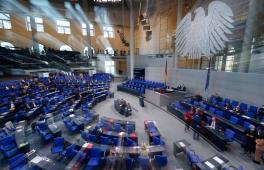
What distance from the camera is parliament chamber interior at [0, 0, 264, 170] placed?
576 cm

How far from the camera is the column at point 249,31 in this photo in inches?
380

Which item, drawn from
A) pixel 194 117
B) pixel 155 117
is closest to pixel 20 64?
pixel 155 117

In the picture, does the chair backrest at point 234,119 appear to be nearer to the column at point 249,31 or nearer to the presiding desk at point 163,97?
the column at point 249,31

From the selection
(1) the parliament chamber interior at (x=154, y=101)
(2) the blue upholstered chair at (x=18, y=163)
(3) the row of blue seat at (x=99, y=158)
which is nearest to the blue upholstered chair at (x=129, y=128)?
(1) the parliament chamber interior at (x=154, y=101)

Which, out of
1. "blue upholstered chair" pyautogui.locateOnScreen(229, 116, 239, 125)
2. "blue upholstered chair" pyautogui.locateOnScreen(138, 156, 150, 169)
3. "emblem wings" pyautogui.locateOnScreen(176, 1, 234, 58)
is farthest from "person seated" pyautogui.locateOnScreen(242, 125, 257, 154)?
"emblem wings" pyautogui.locateOnScreen(176, 1, 234, 58)

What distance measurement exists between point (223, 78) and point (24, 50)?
27.6 meters

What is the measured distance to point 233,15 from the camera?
35.5 ft

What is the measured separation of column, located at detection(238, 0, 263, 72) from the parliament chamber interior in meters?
0.06

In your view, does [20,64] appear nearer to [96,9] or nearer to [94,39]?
[94,39]

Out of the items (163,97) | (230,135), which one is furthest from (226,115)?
(163,97)

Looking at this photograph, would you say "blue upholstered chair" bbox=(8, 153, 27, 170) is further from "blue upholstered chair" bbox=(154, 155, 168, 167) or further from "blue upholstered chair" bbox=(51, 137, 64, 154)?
"blue upholstered chair" bbox=(154, 155, 168, 167)

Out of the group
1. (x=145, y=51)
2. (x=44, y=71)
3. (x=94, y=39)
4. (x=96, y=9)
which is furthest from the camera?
(x=94, y=39)

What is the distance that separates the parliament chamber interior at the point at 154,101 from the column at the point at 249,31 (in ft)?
0.19

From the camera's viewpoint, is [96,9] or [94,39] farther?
[94,39]
